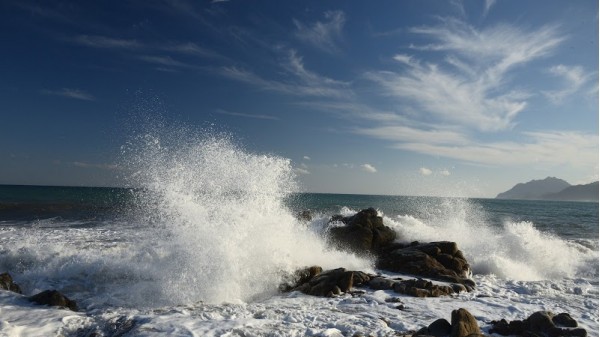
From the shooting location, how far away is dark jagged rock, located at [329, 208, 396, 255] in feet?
49.6

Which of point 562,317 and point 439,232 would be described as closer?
point 562,317

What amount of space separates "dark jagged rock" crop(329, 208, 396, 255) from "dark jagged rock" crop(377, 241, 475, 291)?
46.0 inches

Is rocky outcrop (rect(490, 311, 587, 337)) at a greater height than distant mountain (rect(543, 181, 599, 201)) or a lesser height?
lesser

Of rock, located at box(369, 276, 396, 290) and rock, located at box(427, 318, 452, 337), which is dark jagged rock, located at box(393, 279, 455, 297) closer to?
rock, located at box(369, 276, 396, 290)

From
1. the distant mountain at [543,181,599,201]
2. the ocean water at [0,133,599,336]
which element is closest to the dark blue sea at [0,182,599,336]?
the ocean water at [0,133,599,336]

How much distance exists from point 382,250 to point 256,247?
648cm

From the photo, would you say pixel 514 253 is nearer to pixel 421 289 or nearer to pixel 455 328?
pixel 421 289

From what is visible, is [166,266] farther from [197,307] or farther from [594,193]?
[594,193]

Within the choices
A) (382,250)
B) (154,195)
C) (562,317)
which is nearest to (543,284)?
(562,317)

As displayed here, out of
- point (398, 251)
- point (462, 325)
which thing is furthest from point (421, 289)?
point (398, 251)

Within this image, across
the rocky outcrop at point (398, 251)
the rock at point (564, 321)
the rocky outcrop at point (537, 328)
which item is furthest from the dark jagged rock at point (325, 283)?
the rock at point (564, 321)

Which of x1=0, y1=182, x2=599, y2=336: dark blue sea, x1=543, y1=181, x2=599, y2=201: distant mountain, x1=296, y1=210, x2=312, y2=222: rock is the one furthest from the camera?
x1=543, y1=181, x2=599, y2=201: distant mountain

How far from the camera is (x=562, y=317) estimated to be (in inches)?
288

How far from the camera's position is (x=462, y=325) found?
6324mm
